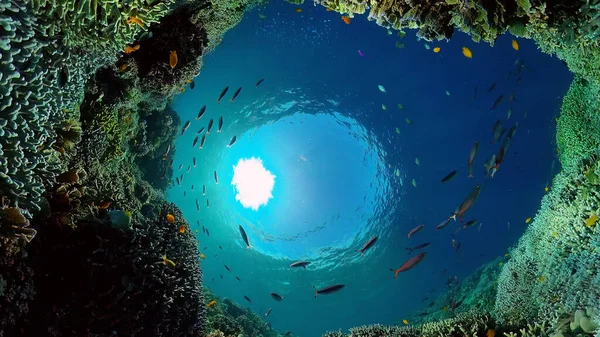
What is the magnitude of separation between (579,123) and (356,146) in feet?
74.1

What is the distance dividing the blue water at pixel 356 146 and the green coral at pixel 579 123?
12372 mm

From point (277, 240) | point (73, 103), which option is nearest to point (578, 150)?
point (73, 103)

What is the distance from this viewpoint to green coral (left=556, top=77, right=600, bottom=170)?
648 centimetres

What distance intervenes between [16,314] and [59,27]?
333 centimetres

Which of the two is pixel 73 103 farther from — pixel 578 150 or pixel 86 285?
pixel 578 150

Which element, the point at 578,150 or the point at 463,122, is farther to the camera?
the point at 463,122

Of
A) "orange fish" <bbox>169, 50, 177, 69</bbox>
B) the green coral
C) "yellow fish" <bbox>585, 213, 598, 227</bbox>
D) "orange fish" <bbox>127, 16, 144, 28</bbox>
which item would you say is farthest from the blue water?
"yellow fish" <bbox>585, 213, 598, 227</bbox>

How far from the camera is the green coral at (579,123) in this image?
21.2ft

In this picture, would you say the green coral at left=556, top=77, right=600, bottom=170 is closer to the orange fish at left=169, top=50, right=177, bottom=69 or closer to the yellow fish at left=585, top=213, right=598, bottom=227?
the yellow fish at left=585, top=213, right=598, bottom=227

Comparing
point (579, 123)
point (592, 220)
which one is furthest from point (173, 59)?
point (579, 123)

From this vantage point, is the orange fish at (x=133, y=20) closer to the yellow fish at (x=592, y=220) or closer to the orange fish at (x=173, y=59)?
the orange fish at (x=173, y=59)

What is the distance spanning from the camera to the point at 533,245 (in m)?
7.00

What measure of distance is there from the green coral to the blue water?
1237cm

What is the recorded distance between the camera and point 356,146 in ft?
97.0
